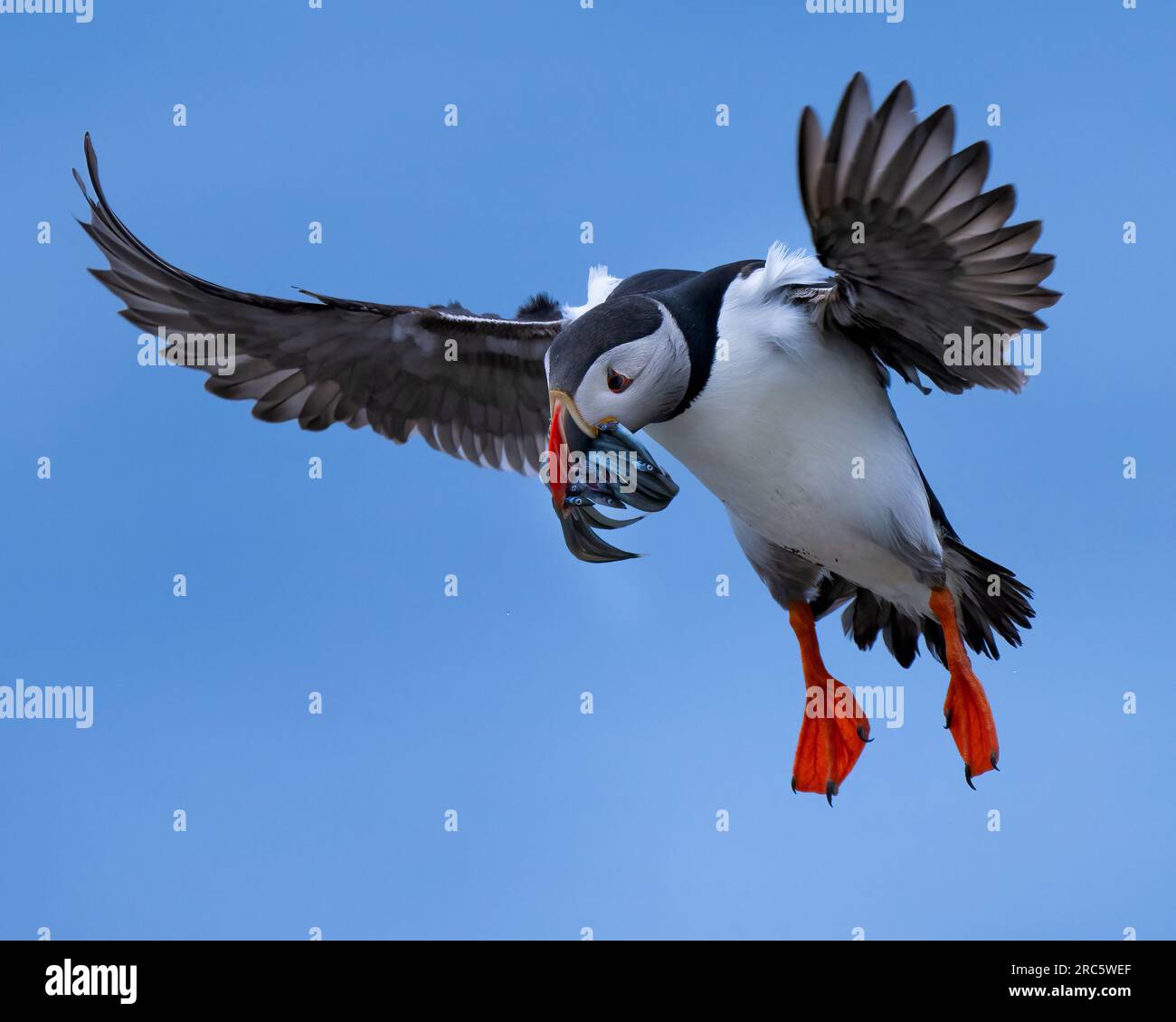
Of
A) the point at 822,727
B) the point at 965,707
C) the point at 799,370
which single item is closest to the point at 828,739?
the point at 822,727

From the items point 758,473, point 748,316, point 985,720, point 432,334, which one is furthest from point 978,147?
point 432,334

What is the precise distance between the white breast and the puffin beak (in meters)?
0.65

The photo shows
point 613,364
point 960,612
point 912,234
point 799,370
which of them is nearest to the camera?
point 912,234

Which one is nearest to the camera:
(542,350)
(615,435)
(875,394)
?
(615,435)

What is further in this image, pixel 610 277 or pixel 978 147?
pixel 610 277

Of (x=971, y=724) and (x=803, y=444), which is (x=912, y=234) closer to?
(x=803, y=444)

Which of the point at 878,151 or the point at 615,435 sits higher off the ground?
the point at 878,151

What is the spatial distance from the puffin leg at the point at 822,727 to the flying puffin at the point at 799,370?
11 mm

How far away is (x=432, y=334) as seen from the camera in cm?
862

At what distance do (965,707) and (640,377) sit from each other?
2617mm

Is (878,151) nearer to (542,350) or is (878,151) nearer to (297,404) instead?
(542,350)

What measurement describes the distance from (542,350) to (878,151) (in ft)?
10.6

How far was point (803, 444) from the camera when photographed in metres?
7.04

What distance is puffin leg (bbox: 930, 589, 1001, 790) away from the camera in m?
7.55
